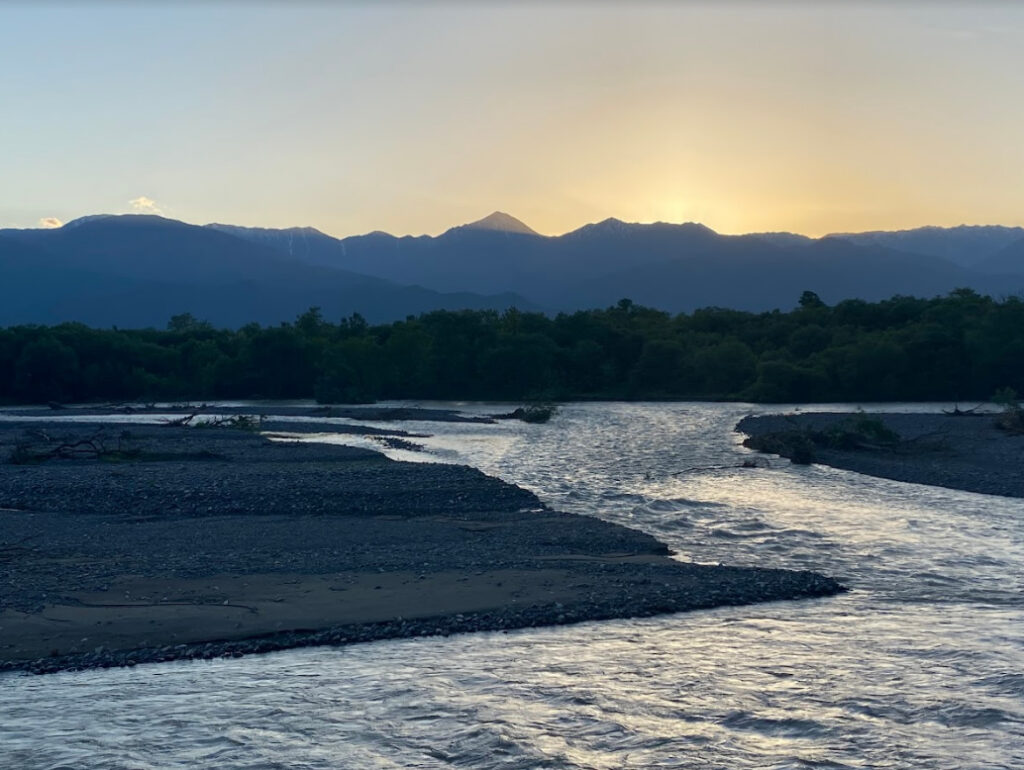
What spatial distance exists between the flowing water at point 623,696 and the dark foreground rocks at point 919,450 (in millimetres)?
11835

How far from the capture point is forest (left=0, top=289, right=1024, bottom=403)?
72938 millimetres

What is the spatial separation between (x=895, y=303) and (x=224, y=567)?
79604 millimetres

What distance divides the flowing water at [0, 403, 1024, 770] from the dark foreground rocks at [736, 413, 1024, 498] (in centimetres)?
1184

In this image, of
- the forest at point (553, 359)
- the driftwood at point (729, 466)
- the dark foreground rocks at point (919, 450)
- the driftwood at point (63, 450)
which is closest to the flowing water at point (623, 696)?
the dark foreground rocks at point (919, 450)

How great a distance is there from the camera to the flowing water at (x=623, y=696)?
10.1 meters

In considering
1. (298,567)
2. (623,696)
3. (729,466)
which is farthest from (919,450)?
(623,696)

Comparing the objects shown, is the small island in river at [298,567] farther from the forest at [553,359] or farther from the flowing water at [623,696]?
the forest at [553,359]

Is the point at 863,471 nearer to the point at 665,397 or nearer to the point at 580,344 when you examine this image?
the point at 665,397

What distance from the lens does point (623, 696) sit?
11.5m

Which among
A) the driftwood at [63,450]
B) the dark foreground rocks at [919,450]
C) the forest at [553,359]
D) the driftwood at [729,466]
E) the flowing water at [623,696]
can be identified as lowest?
the flowing water at [623,696]

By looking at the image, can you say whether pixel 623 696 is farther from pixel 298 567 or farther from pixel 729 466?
pixel 729 466

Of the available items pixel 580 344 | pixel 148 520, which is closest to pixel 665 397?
pixel 580 344

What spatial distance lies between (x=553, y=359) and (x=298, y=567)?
67.5 meters

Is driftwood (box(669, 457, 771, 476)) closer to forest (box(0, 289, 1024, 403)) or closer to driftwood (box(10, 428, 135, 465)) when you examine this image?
driftwood (box(10, 428, 135, 465))
